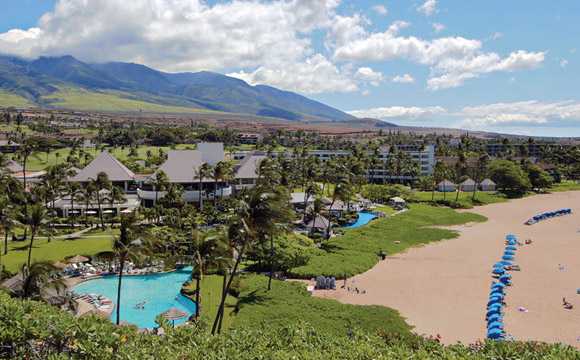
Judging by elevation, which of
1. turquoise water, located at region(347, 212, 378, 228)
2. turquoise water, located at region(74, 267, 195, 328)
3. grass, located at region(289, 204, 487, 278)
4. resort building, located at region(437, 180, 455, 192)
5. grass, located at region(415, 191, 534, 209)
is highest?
resort building, located at region(437, 180, 455, 192)

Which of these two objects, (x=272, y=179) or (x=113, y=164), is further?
(x=113, y=164)

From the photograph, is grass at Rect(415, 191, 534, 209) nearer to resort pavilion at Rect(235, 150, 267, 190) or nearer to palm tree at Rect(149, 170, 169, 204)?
resort pavilion at Rect(235, 150, 267, 190)

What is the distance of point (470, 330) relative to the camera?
2188 cm

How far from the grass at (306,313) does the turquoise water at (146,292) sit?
4627 millimetres

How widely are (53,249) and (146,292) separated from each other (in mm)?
14435

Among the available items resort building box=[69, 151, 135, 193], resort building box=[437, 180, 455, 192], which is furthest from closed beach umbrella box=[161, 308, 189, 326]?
resort building box=[437, 180, 455, 192]

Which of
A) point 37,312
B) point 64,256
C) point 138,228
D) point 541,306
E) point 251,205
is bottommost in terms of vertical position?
point 64,256

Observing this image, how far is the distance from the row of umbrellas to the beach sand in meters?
0.54

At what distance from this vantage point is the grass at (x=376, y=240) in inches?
1310

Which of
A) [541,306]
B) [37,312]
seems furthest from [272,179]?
[37,312]

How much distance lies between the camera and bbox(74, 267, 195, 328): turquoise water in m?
26.0

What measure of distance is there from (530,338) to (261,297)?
1565 centimetres

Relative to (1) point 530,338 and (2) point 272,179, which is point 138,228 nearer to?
(1) point 530,338

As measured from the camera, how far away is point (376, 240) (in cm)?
4334
